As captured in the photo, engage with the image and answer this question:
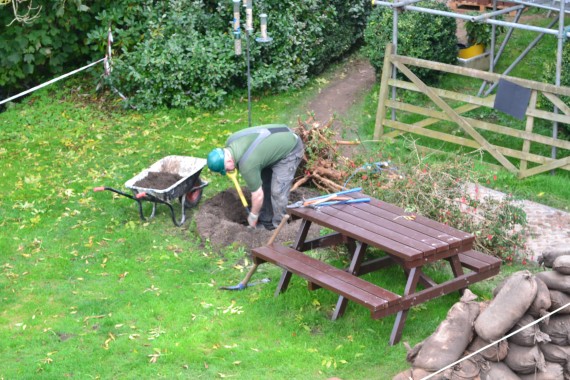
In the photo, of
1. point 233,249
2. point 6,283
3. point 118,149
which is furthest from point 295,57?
point 6,283

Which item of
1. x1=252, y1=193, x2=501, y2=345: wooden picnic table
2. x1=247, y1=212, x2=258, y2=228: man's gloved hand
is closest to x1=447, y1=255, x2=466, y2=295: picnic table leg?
x1=252, y1=193, x2=501, y2=345: wooden picnic table

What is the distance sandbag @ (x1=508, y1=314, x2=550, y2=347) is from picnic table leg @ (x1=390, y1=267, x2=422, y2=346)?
1267 mm

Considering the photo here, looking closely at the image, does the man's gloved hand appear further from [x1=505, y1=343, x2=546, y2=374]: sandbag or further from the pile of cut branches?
[x1=505, y1=343, x2=546, y2=374]: sandbag

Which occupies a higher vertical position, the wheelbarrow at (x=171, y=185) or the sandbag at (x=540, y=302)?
the sandbag at (x=540, y=302)

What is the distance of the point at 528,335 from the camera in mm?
6629

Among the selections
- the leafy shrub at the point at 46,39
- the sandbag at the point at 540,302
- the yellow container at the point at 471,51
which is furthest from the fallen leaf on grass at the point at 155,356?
the yellow container at the point at 471,51

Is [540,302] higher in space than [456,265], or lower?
higher

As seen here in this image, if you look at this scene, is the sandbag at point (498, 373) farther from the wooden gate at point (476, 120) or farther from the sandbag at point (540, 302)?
the wooden gate at point (476, 120)

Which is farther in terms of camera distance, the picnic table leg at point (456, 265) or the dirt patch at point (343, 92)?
the dirt patch at point (343, 92)

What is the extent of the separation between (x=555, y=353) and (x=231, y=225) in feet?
14.8

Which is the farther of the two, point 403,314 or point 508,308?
point 403,314

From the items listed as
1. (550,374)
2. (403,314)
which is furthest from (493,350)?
(403,314)

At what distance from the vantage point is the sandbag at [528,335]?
6633 mm

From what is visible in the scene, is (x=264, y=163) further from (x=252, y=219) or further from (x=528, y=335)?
(x=528, y=335)
